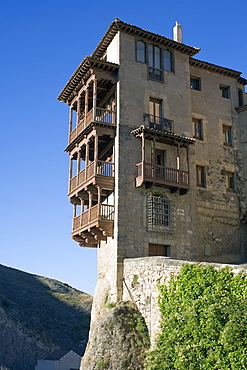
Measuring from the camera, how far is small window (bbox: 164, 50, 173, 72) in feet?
107

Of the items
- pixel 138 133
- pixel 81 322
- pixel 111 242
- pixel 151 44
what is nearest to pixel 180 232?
pixel 111 242

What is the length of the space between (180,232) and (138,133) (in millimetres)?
6385

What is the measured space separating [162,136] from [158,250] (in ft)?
22.2

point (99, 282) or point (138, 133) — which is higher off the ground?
point (138, 133)

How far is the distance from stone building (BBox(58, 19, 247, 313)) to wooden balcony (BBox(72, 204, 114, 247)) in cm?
6

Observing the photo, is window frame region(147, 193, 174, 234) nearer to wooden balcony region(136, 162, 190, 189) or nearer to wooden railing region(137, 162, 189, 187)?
wooden balcony region(136, 162, 190, 189)

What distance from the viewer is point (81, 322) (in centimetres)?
8488

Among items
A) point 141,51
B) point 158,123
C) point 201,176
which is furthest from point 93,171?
point 141,51

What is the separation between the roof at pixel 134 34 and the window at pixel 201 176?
7.88m

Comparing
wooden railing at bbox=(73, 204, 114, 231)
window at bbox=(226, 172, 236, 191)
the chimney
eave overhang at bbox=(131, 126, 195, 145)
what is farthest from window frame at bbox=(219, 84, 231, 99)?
wooden railing at bbox=(73, 204, 114, 231)

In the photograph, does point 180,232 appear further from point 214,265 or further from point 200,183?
point 214,265

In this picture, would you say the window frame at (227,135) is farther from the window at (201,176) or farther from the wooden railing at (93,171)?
the wooden railing at (93,171)

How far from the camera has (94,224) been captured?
2838cm

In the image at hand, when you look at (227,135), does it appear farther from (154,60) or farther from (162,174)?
(162,174)
